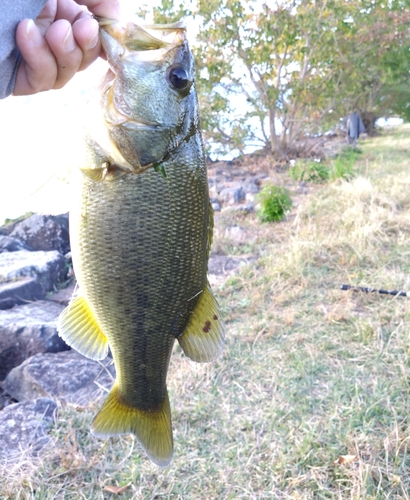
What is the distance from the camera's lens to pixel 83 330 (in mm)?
1631

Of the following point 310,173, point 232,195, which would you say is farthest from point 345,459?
point 310,173

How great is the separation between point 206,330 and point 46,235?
4990 millimetres

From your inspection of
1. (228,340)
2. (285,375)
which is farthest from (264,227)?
(285,375)

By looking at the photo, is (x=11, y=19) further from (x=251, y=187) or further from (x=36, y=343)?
(x=251, y=187)

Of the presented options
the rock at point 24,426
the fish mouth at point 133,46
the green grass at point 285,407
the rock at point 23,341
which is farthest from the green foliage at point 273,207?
the fish mouth at point 133,46

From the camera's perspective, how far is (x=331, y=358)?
352 centimetres

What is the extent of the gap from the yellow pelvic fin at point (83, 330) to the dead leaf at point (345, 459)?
160 cm

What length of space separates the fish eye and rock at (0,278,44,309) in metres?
3.53

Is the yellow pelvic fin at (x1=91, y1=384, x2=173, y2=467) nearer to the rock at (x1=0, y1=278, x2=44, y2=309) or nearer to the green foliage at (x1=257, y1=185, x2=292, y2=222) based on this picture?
the rock at (x1=0, y1=278, x2=44, y2=309)

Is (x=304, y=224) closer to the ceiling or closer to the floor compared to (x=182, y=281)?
closer to the floor

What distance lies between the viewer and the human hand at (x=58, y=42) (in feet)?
4.50

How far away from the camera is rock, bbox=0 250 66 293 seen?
486cm

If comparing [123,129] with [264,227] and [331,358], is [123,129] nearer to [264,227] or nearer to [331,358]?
[331,358]

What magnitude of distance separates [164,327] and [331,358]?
2.27m
